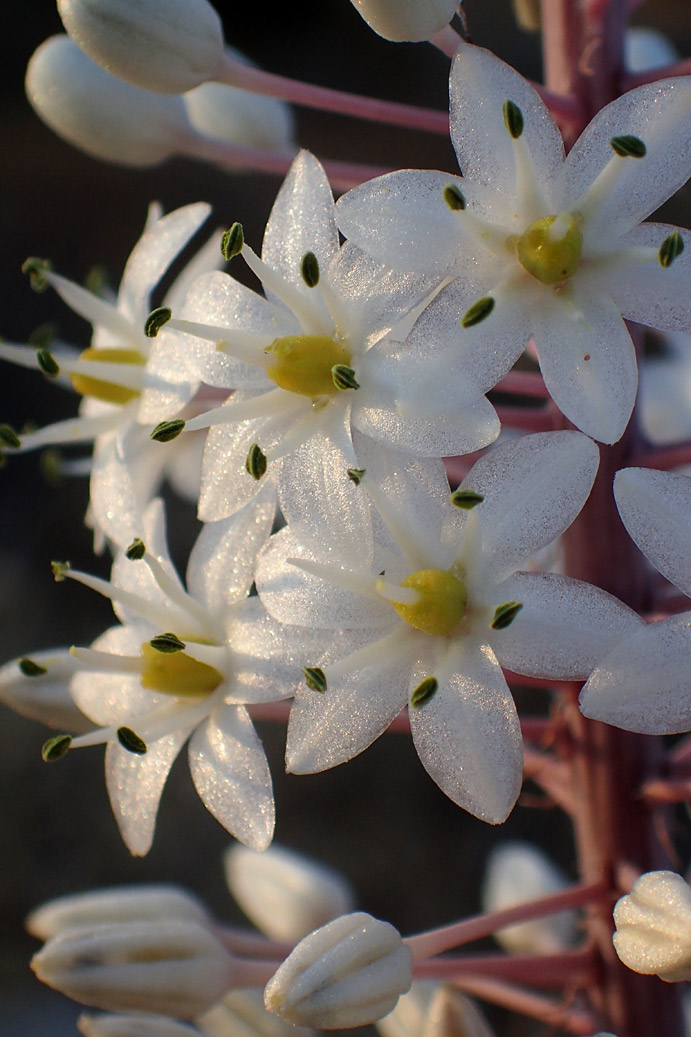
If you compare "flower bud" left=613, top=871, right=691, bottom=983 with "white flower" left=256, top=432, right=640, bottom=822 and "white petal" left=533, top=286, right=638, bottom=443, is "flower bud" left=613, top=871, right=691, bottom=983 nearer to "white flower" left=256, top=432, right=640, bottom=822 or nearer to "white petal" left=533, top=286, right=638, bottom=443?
"white flower" left=256, top=432, right=640, bottom=822

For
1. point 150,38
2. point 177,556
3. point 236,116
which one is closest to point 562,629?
point 150,38

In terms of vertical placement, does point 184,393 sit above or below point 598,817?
above

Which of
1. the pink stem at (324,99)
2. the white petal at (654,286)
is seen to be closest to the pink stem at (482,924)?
the white petal at (654,286)

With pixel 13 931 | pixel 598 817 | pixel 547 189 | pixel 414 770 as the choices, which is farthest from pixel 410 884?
pixel 547 189

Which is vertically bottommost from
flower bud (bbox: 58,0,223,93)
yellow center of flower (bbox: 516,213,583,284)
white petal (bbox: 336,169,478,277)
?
yellow center of flower (bbox: 516,213,583,284)

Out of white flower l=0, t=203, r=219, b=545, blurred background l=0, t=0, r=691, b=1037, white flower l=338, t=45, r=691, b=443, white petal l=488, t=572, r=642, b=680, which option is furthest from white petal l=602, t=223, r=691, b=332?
blurred background l=0, t=0, r=691, b=1037

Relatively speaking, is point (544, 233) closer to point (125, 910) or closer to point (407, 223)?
point (407, 223)

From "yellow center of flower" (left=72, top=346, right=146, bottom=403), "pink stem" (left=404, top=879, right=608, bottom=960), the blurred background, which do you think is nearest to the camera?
"pink stem" (left=404, top=879, right=608, bottom=960)

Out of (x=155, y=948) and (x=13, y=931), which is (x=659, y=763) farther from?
(x=13, y=931)
